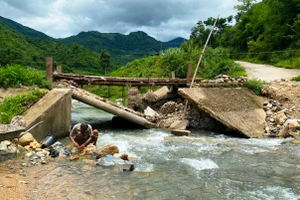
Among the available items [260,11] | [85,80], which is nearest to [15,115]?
[85,80]

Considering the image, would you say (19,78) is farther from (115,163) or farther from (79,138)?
(115,163)

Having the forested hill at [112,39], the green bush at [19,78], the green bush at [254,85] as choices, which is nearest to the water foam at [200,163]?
the green bush at [19,78]

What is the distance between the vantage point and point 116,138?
12055 mm

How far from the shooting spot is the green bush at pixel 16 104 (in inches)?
373

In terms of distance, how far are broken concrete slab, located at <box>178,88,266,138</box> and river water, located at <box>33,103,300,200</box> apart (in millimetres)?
1232

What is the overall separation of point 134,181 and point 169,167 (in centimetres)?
159

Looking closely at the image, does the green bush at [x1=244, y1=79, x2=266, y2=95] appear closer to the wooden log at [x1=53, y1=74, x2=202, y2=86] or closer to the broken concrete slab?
the broken concrete slab

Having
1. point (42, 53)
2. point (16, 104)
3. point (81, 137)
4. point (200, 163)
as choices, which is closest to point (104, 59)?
point (42, 53)

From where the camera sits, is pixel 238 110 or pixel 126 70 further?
pixel 126 70

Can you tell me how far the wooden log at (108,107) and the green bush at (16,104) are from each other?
5.82 ft

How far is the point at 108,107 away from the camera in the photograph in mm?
13148

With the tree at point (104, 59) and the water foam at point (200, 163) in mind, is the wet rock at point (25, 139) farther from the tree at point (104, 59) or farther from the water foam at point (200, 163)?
the tree at point (104, 59)

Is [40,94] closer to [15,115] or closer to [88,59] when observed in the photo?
[15,115]

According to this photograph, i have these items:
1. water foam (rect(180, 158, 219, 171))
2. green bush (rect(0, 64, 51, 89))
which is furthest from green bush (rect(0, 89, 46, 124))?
water foam (rect(180, 158, 219, 171))
